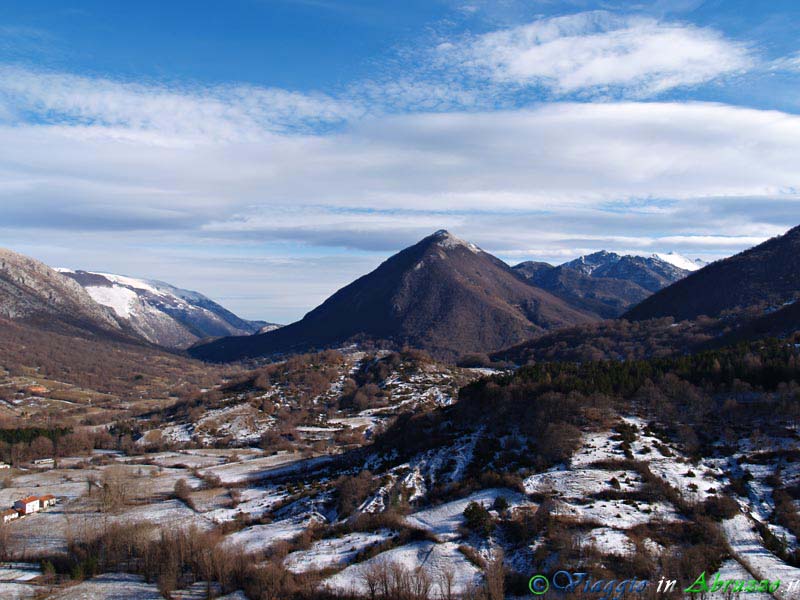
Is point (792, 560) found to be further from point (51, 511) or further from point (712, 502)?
point (51, 511)

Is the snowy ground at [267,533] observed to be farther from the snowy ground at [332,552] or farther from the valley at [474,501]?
the snowy ground at [332,552]

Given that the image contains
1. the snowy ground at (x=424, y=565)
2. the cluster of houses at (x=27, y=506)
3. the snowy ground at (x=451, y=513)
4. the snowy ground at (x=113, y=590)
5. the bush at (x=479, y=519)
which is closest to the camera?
the snowy ground at (x=424, y=565)

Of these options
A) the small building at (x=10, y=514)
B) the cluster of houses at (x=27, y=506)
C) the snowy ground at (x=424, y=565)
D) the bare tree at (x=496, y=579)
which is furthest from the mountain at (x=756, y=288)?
the small building at (x=10, y=514)

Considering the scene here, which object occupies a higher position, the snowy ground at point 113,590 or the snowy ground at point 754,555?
the snowy ground at point 754,555

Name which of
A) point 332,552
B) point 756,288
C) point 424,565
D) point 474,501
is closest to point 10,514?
point 332,552

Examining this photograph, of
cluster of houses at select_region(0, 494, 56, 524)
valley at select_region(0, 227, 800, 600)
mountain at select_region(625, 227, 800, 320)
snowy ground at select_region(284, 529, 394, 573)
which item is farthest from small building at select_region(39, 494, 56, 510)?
mountain at select_region(625, 227, 800, 320)

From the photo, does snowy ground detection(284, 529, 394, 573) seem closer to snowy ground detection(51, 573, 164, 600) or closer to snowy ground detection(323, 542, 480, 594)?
snowy ground detection(323, 542, 480, 594)

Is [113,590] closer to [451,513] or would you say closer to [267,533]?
[267,533]
